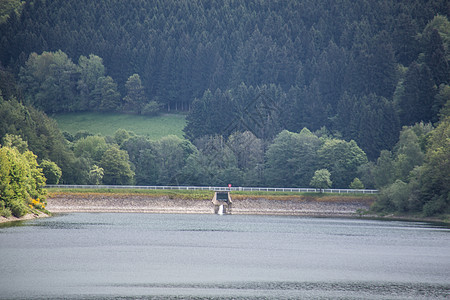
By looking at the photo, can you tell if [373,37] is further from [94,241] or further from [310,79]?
[94,241]

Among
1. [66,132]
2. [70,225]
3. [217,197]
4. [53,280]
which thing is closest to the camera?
[53,280]

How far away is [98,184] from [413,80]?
69.3 m

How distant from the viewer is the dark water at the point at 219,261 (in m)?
43.5

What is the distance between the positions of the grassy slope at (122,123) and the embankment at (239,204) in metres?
52.2

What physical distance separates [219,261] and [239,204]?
61.9m

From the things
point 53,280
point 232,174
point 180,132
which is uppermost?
point 180,132

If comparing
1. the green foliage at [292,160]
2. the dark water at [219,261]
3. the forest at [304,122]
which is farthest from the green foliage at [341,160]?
the dark water at [219,261]

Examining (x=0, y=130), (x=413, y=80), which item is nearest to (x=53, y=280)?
(x=0, y=130)

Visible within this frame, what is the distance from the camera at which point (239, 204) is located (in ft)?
387

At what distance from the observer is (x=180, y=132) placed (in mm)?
174625

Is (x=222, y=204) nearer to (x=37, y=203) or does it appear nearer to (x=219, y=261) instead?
(x=37, y=203)

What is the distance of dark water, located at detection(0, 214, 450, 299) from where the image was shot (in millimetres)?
43469

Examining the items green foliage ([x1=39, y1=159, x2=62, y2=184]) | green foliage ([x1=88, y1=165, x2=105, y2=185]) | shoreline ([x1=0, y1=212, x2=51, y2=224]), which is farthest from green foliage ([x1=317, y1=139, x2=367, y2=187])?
shoreline ([x1=0, y1=212, x2=51, y2=224])

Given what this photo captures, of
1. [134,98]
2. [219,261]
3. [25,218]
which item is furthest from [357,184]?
[134,98]
